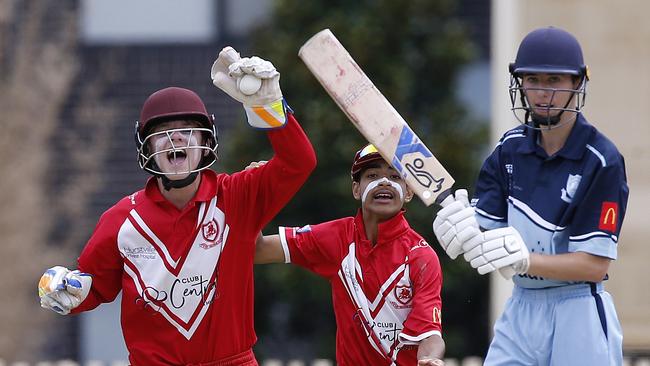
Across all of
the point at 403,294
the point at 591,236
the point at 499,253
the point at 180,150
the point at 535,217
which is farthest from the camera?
the point at 403,294

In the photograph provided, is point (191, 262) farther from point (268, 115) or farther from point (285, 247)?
point (268, 115)

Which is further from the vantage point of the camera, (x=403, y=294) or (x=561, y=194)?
(x=403, y=294)

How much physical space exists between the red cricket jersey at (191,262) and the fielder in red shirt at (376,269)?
276 millimetres

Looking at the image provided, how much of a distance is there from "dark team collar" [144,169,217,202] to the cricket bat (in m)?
0.57

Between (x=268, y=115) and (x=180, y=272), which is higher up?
(x=268, y=115)

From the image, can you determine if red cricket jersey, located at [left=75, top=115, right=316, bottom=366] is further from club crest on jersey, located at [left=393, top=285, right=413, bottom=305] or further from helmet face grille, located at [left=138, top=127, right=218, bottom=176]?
club crest on jersey, located at [left=393, top=285, right=413, bottom=305]

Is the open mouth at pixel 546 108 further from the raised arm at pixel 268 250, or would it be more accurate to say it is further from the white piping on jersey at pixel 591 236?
the raised arm at pixel 268 250

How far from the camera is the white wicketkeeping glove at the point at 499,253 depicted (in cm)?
411

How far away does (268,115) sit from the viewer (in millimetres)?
4523

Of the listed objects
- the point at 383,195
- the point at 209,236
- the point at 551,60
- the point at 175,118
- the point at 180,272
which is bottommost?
the point at 180,272

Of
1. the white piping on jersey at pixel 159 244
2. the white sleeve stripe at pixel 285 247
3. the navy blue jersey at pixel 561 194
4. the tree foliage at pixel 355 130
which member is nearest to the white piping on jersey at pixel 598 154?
the navy blue jersey at pixel 561 194

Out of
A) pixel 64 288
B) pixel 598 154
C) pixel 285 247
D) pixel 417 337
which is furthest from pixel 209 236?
pixel 598 154

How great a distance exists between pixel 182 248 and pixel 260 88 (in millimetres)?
632

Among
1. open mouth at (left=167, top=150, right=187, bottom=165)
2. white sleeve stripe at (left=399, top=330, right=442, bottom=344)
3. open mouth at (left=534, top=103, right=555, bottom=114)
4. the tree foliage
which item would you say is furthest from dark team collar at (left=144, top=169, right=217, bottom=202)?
the tree foliage
